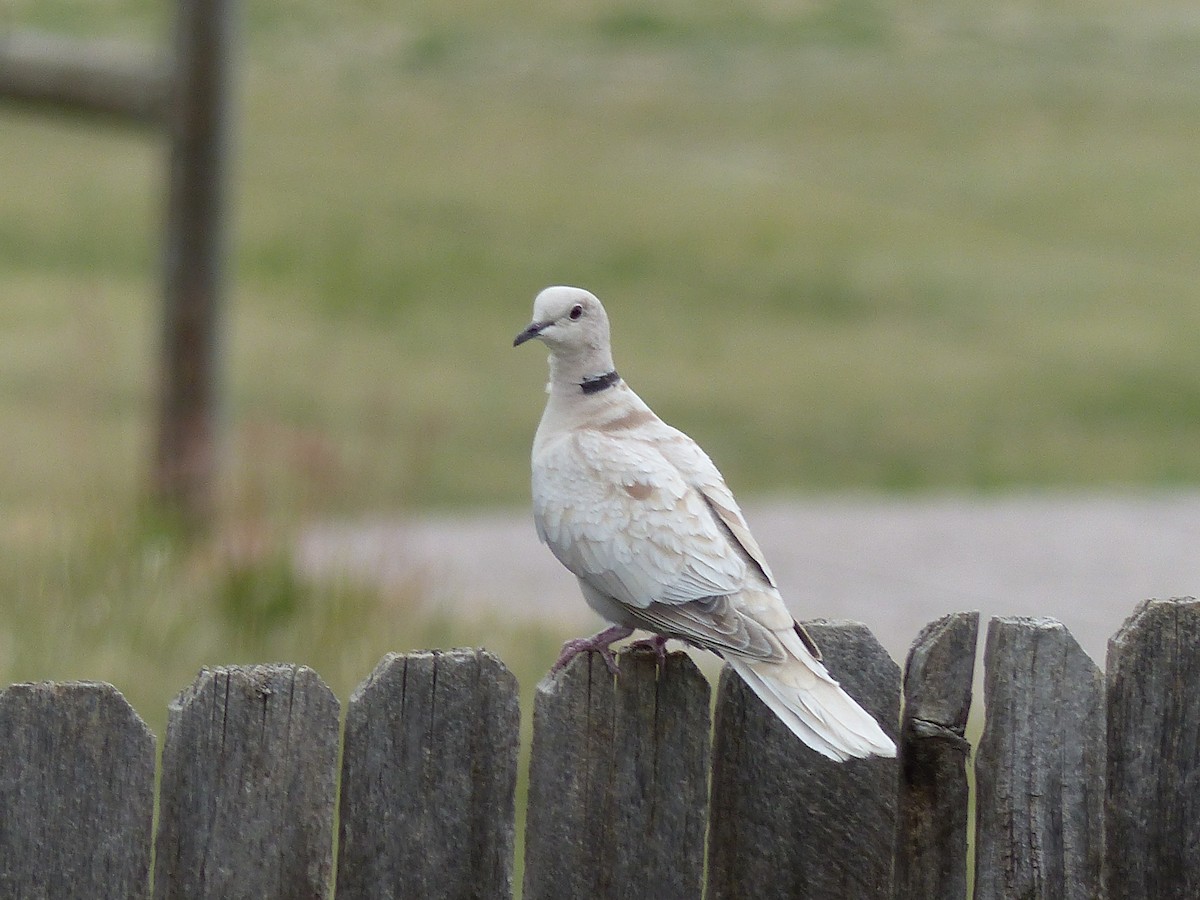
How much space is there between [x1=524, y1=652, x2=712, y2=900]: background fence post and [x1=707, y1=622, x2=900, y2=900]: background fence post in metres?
0.04

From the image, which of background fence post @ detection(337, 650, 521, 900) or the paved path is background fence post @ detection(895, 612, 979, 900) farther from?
the paved path

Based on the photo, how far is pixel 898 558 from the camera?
757 centimetres

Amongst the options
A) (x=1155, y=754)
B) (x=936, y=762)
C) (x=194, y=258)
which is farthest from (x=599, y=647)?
(x=194, y=258)

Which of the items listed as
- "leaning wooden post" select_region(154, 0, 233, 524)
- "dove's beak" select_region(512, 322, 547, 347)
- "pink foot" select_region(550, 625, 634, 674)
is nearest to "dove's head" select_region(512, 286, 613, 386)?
"dove's beak" select_region(512, 322, 547, 347)

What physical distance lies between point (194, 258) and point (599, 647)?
3886 millimetres

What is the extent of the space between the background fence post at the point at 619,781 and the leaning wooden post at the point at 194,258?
3.63 m

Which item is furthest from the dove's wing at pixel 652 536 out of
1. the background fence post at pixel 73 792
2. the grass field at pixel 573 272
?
the grass field at pixel 573 272

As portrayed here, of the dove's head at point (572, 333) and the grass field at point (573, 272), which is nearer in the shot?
the dove's head at point (572, 333)

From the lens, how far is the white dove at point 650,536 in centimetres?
235

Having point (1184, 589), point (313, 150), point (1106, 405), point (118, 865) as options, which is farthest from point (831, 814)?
point (313, 150)

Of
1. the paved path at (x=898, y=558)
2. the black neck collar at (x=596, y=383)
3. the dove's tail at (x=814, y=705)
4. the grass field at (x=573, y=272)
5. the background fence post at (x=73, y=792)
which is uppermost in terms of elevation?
the grass field at (x=573, y=272)

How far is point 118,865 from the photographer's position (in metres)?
2.28

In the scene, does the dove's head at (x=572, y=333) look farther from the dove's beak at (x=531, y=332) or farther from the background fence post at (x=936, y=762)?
the background fence post at (x=936, y=762)

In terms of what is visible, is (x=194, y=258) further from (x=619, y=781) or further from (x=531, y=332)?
(x=619, y=781)
